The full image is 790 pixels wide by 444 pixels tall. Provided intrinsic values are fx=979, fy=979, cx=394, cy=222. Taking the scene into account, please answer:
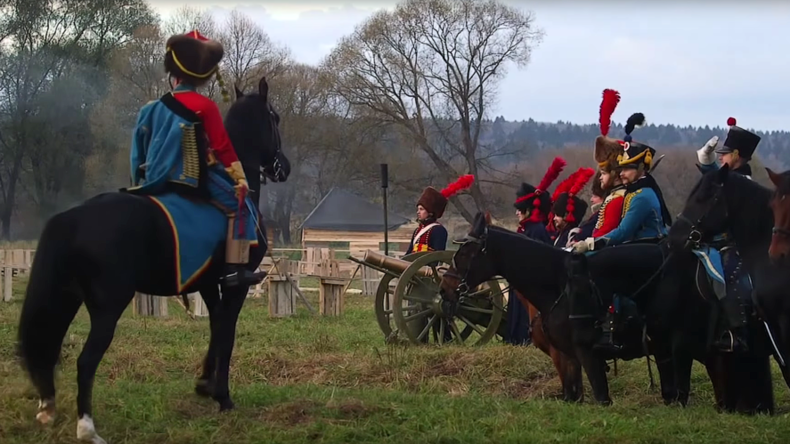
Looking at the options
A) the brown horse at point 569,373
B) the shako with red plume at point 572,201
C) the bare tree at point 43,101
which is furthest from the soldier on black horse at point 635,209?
the bare tree at point 43,101

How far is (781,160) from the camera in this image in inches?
4112

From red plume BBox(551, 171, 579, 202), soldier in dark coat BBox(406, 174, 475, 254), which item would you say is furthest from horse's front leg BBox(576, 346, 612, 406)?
soldier in dark coat BBox(406, 174, 475, 254)

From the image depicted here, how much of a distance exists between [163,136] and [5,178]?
64.6 ft

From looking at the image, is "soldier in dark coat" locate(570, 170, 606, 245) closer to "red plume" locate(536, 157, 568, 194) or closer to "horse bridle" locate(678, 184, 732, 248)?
"red plume" locate(536, 157, 568, 194)

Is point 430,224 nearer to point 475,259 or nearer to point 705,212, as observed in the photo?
point 475,259

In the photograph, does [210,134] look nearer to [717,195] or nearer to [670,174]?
[717,195]

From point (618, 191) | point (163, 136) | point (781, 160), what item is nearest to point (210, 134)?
point (163, 136)

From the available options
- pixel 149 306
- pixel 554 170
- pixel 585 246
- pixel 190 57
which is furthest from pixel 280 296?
pixel 190 57

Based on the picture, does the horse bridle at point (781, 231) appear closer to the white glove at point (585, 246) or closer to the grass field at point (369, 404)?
the grass field at point (369, 404)

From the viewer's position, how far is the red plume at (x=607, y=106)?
9125mm

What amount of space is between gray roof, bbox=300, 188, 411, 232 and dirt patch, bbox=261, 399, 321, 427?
111ft

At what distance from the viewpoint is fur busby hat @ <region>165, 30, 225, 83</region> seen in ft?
21.8

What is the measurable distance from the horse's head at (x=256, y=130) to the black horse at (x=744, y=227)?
3.10 meters

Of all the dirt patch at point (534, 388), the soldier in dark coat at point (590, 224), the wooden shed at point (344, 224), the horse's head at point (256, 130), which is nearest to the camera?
the horse's head at point (256, 130)
